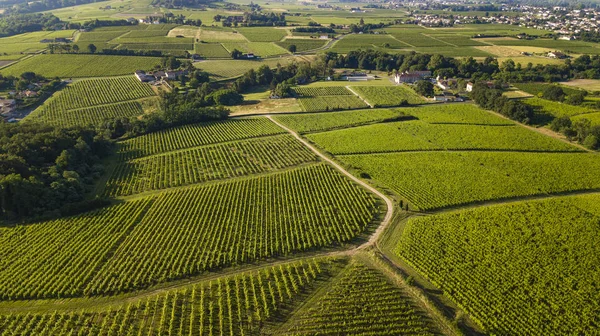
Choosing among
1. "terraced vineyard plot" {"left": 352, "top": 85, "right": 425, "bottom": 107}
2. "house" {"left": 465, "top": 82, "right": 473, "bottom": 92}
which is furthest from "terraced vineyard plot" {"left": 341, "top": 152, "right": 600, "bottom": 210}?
"house" {"left": 465, "top": 82, "right": 473, "bottom": 92}

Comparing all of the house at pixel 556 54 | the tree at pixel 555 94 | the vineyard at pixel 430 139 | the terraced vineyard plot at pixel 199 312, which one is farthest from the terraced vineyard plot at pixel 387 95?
the house at pixel 556 54

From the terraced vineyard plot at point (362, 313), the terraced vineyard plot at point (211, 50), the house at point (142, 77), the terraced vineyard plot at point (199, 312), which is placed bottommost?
the terraced vineyard plot at point (362, 313)

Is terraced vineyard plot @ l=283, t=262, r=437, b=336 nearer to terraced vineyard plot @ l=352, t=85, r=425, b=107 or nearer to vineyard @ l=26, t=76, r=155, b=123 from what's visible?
terraced vineyard plot @ l=352, t=85, r=425, b=107

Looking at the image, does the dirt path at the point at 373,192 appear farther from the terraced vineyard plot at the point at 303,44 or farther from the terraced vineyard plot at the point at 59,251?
the terraced vineyard plot at the point at 303,44

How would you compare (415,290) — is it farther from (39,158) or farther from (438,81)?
(438,81)

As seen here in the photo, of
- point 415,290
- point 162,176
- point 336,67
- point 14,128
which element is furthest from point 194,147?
point 336,67

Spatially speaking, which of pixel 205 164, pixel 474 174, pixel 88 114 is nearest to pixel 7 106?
pixel 88 114

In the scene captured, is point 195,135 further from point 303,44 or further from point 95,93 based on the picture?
point 303,44
